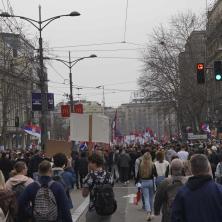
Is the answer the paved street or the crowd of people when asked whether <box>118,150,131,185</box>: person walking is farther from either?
the crowd of people

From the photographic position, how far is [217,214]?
6.25 metres

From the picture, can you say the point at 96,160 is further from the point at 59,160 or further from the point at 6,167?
the point at 6,167

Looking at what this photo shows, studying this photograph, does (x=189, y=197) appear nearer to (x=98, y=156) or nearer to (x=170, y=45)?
(x=98, y=156)

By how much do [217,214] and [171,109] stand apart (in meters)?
73.4

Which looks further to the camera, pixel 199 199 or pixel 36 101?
pixel 36 101

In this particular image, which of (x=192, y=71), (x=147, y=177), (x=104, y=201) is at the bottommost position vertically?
(x=147, y=177)

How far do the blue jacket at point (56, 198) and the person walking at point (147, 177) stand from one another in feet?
22.1

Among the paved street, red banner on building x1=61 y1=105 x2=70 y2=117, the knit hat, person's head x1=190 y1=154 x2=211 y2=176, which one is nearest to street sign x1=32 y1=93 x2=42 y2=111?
the paved street

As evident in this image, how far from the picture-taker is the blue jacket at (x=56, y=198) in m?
7.86

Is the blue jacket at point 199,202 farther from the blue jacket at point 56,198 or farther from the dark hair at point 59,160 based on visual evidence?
the dark hair at point 59,160

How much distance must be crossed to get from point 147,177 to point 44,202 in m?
7.15

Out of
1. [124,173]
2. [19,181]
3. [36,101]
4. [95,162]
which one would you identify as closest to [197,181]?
[95,162]

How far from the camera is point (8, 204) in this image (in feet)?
24.1

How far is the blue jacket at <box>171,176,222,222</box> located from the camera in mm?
6254
